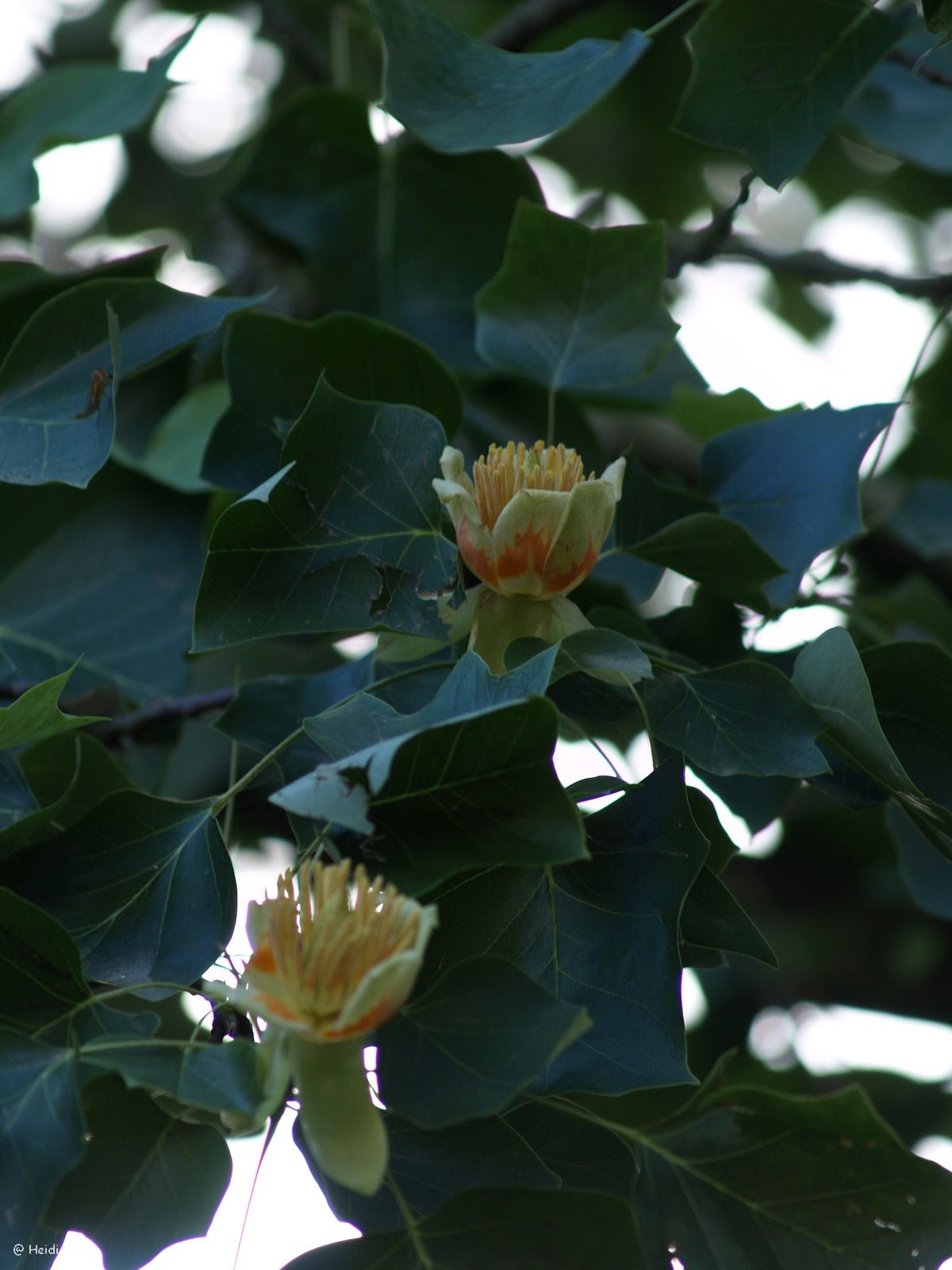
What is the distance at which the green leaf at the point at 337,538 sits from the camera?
21.6 inches

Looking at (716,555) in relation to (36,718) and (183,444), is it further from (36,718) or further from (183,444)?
(183,444)

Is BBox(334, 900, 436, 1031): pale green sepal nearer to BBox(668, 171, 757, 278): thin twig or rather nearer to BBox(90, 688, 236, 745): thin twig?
BBox(90, 688, 236, 745): thin twig

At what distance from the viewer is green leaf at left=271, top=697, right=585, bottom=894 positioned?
43cm

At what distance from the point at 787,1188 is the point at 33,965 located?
1.07 feet

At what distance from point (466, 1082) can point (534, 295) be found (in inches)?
18.4

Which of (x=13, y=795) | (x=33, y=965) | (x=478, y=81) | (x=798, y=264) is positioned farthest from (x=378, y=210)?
(x=33, y=965)

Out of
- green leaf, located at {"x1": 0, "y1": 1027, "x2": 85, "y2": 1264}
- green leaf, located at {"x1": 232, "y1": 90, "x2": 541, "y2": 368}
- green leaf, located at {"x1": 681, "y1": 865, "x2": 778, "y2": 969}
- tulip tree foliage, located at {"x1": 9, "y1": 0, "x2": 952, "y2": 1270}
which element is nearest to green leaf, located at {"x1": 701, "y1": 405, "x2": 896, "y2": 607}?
tulip tree foliage, located at {"x1": 9, "y1": 0, "x2": 952, "y2": 1270}

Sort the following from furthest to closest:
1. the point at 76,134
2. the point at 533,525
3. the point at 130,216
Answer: the point at 130,216 < the point at 76,134 < the point at 533,525

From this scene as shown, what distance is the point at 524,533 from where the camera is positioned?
1.80 feet

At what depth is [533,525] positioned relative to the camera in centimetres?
55

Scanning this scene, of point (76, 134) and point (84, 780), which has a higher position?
point (76, 134)

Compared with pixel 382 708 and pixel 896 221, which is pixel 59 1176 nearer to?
pixel 382 708

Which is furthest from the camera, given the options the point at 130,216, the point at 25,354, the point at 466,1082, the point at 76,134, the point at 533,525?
the point at 130,216

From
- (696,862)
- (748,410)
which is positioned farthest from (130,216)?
(696,862)
